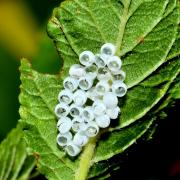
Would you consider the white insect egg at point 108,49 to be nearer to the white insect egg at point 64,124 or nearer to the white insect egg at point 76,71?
the white insect egg at point 76,71

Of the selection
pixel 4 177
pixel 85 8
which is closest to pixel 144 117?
pixel 85 8

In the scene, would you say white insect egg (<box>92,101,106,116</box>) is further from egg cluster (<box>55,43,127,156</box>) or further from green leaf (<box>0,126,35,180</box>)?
green leaf (<box>0,126,35,180</box>)

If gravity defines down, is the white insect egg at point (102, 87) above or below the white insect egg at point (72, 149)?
above

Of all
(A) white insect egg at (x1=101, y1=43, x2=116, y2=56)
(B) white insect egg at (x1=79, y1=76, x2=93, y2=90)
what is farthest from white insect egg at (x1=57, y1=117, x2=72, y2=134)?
(A) white insect egg at (x1=101, y1=43, x2=116, y2=56)

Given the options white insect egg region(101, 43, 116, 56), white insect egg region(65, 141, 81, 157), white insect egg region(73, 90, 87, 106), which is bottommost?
white insect egg region(65, 141, 81, 157)

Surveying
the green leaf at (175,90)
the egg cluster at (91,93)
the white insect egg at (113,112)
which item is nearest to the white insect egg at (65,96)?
the egg cluster at (91,93)

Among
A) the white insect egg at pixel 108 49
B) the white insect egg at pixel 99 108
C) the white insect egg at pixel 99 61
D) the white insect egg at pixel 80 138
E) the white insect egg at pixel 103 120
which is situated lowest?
the white insect egg at pixel 80 138
